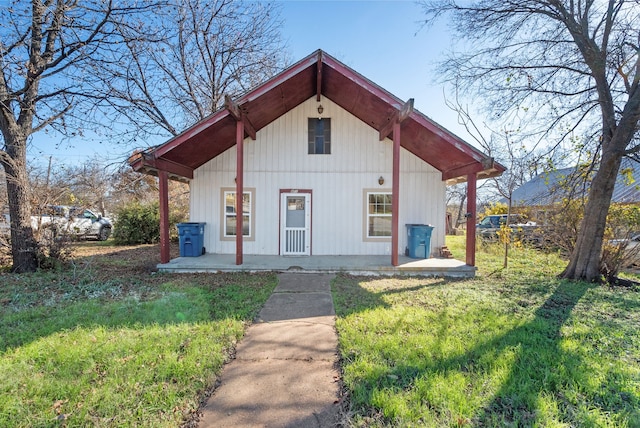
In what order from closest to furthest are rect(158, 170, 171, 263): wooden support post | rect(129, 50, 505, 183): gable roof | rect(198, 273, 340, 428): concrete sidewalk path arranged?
rect(198, 273, 340, 428): concrete sidewalk path → rect(129, 50, 505, 183): gable roof → rect(158, 170, 171, 263): wooden support post

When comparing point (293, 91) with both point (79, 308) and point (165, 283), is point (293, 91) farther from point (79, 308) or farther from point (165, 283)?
point (79, 308)

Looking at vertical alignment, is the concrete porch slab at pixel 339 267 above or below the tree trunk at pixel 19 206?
below

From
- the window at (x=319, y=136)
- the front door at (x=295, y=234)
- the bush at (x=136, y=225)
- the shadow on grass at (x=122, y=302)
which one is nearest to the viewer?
the shadow on grass at (x=122, y=302)

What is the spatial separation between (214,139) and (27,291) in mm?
4902

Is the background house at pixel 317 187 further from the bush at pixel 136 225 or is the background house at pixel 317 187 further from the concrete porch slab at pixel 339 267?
the bush at pixel 136 225

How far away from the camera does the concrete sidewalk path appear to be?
6.73ft

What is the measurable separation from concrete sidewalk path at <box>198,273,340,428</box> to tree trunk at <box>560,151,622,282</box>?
6.19 m

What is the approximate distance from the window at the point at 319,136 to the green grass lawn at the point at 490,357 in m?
4.70

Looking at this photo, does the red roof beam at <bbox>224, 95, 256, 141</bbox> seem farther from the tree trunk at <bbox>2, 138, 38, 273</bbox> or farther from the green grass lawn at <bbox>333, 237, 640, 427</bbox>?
the tree trunk at <bbox>2, 138, 38, 273</bbox>

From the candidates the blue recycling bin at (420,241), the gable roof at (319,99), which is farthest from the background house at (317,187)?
the blue recycling bin at (420,241)

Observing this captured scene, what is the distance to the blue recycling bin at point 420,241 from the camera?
7.61m

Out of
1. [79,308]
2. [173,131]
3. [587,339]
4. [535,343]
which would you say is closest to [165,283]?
[79,308]

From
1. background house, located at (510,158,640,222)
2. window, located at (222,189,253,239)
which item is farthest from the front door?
background house, located at (510,158,640,222)

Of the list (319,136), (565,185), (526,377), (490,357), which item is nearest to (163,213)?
(319,136)
